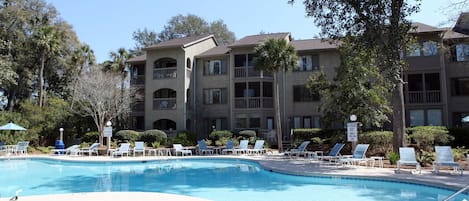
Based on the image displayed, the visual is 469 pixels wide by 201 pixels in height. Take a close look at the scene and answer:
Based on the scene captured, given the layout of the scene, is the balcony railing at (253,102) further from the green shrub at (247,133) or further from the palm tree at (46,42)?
the palm tree at (46,42)

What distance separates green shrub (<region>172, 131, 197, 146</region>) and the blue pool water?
6751 millimetres

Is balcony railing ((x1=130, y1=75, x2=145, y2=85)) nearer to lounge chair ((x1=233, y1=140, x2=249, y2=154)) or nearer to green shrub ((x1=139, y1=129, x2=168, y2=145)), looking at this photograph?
green shrub ((x1=139, y1=129, x2=168, y2=145))

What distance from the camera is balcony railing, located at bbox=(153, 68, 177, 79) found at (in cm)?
3244

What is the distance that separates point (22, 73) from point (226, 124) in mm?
20797

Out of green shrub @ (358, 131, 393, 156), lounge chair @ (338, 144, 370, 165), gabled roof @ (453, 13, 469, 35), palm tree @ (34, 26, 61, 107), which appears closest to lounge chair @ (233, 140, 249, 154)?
green shrub @ (358, 131, 393, 156)

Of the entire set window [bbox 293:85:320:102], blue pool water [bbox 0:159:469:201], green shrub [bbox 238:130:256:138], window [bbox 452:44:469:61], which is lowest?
blue pool water [bbox 0:159:469:201]

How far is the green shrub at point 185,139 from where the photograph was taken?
2817 cm

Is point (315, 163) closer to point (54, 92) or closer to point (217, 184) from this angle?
point (217, 184)

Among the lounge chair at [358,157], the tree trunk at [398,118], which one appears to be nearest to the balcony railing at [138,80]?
the lounge chair at [358,157]

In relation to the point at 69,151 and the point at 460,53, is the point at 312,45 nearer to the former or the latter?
the point at 460,53

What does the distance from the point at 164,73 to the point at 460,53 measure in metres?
22.5

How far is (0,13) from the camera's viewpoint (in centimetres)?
3559

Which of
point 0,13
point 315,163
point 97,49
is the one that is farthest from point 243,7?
point 0,13

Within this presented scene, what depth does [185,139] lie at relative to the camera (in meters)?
28.4
